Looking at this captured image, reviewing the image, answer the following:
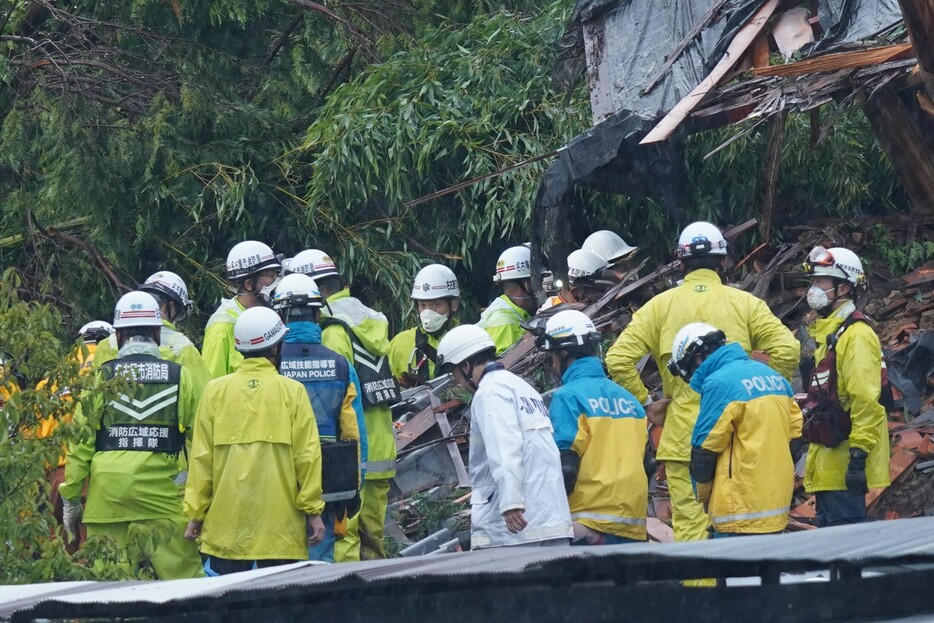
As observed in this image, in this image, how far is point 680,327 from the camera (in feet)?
27.7

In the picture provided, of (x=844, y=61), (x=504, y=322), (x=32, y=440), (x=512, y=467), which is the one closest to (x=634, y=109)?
(x=504, y=322)

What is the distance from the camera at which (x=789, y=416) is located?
739 centimetres

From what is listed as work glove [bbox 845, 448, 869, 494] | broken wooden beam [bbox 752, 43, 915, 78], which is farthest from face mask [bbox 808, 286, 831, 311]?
broken wooden beam [bbox 752, 43, 915, 78]

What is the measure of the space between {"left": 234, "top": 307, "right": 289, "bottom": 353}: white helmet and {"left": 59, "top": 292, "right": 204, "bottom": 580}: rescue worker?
843 millimetres

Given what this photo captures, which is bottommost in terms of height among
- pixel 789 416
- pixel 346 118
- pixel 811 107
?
pixel 789 416

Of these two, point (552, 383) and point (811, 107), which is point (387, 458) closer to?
point (552, 383)

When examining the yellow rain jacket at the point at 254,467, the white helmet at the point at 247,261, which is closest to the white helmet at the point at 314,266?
the white helmet at the point at 247,261

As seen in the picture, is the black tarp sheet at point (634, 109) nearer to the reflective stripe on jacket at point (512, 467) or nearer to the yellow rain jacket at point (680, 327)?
Result: the yellow rain jacket at point (680, 327)

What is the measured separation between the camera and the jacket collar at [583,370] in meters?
7.51

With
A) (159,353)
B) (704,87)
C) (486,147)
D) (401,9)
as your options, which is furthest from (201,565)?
(401,9)

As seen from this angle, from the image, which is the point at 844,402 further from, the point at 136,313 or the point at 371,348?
the point at 136,313

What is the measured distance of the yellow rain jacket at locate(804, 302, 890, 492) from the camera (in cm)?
846

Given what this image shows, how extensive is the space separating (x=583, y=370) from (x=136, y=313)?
2.87m

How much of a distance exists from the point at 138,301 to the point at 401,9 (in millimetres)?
8518
